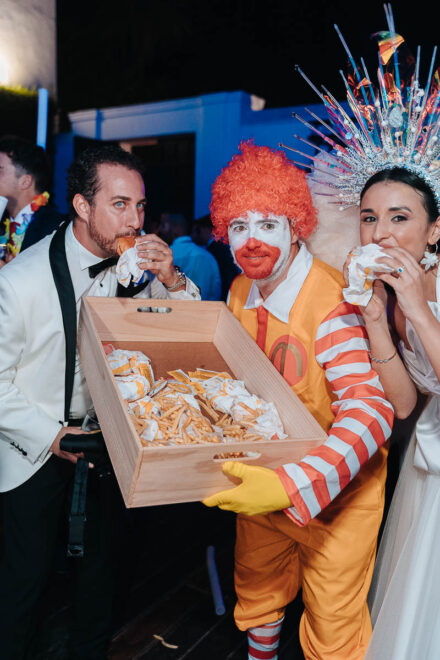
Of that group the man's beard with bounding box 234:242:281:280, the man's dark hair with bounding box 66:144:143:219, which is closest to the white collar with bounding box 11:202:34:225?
the man's dark hair with bounding box 66:144:143:219

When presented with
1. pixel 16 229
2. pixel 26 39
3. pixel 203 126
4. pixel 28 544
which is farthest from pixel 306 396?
pixel 203 126

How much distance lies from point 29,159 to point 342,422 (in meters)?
2.73

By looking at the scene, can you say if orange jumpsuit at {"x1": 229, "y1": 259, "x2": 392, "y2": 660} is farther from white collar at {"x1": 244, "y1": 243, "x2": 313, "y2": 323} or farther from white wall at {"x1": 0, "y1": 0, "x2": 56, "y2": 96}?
white wall at {"x1": 0, "y1": 0, "x2": 56, "y2": 96}

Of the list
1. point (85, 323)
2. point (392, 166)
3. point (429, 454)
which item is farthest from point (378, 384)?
point (85, 323)

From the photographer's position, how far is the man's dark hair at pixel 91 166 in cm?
184

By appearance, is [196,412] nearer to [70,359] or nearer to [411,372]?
[70,359]

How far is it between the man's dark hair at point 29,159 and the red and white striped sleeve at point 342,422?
2403 mm

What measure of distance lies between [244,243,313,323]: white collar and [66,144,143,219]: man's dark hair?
0.72 m

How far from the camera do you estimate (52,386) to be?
5.52ft

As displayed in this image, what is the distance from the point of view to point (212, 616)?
89.4 inches

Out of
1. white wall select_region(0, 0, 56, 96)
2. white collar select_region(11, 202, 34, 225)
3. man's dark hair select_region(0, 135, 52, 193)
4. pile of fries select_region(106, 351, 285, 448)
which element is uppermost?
white wall select_region(0, 0, 56, 96)

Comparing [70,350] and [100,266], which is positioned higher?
[100,266]

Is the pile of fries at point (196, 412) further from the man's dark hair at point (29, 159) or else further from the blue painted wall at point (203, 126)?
the blue painted wall at point (203, 126)

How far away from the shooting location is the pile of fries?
1394 millimetres
